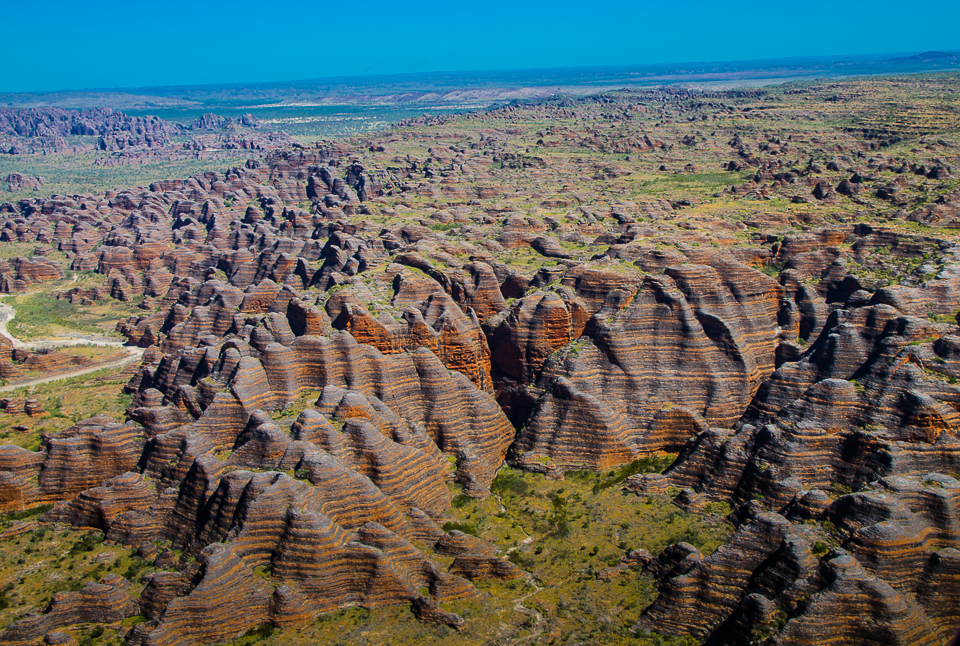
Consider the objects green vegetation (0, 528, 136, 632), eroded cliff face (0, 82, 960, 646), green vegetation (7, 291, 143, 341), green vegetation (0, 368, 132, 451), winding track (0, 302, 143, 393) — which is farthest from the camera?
green vegetation (7, 291, 143, 341)

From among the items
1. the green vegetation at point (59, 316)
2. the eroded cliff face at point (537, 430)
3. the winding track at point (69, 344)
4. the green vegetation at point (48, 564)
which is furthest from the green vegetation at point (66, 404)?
the green vegetation at point (48, 564)

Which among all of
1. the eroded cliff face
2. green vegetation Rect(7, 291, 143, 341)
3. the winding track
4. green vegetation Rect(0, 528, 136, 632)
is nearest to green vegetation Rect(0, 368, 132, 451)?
the winding track

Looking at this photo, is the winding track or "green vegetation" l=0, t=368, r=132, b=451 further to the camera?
the winding track

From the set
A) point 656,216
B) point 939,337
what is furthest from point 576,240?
point 939,337

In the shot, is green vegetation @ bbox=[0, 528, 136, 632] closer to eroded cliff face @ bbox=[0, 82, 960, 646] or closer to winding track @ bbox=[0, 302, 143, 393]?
eroded cliff face @ bbox=[0, 82, 960, 646]

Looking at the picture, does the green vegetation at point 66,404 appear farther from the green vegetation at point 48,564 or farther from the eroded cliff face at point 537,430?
the green vegetation at point 48,564

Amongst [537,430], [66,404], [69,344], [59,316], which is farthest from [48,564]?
[59,316]
